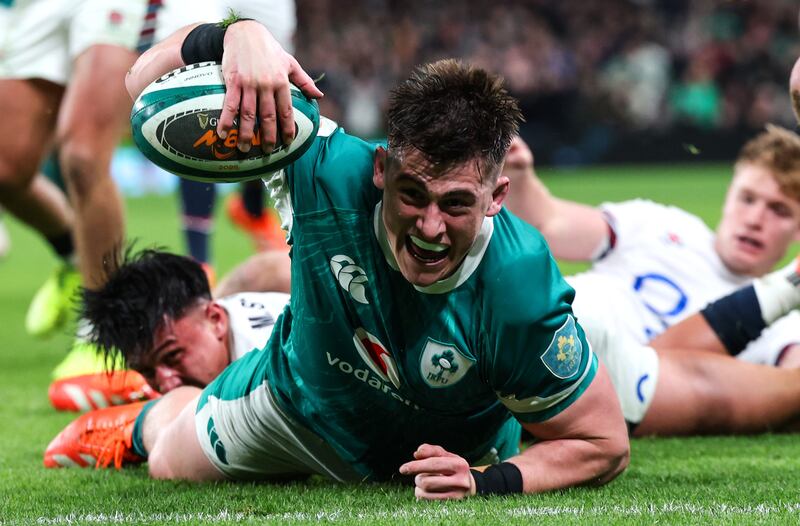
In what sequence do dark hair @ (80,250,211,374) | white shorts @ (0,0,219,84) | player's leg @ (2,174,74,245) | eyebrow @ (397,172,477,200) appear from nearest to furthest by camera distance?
eyebrow @ (397,172,477,200) → dark hair @ (80,250,211,374) → white shorts @ (0,0,219,84) → player's leg @ (2,174,74,245)

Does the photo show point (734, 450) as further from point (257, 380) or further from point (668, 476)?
point (257, 380)

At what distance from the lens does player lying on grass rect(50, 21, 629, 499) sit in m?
2.81

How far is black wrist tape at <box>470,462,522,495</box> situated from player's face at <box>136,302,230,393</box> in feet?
4.41

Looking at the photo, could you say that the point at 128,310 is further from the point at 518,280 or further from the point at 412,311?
the point at 518,280

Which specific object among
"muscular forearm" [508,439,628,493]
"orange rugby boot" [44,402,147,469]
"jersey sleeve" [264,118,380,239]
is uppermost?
"jersey sleeve" [264,118,380,239]

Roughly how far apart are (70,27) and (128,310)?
2.14m

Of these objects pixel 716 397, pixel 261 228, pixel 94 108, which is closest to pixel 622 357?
pixel 716 397

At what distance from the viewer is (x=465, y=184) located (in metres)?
2.81

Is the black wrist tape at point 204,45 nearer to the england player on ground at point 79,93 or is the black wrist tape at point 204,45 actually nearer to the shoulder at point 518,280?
Result: the shoulder at point 518,280

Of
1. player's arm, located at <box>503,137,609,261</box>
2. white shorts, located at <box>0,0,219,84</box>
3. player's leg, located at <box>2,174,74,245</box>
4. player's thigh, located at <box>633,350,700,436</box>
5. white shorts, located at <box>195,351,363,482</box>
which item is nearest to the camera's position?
white shorts, located at <box>195,351,363,482</box>

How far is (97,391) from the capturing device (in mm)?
4957

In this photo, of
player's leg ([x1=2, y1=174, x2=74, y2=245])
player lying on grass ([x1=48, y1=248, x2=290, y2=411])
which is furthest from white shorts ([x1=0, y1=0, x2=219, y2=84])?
player lying on grass ([x1=48, y1=248, x2=290, y2=411])

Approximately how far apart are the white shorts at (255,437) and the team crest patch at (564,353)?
75 cm

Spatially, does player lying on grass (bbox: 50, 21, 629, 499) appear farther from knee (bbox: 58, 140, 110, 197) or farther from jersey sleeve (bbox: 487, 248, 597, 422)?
knee (bbox: 58, 140, 110, 197)
